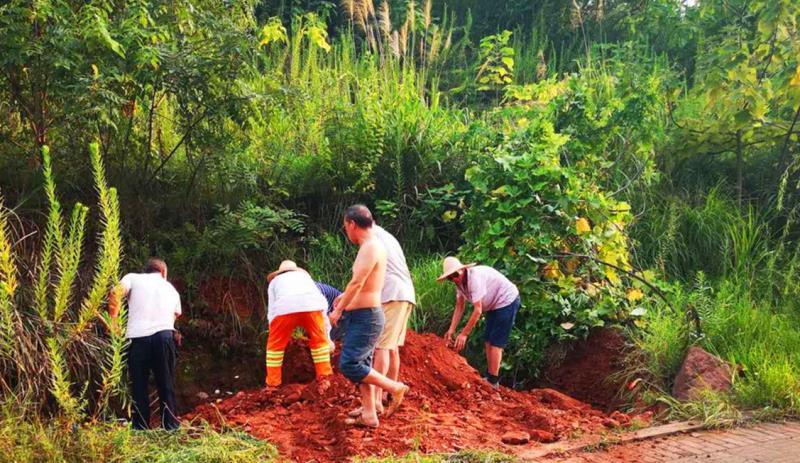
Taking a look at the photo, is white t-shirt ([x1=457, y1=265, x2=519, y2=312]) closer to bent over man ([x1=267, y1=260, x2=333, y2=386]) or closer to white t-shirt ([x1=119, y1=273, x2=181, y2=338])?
bent over man ([x1=267, y1=260, x2=333, y2=386])

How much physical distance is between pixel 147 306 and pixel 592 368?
14.9 feet

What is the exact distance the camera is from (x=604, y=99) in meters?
10.8

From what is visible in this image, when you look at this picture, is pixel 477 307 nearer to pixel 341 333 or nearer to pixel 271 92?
pixel 341 333

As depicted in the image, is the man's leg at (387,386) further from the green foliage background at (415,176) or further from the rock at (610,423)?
the green foliage background at (415,176)

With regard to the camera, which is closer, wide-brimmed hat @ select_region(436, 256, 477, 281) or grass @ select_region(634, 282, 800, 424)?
grass @ select_region(634, 282, 800, 424)

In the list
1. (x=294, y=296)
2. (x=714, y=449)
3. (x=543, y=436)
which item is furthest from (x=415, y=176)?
(x=714, y=449)

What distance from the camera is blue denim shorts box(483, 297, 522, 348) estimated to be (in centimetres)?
770

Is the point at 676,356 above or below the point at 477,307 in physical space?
below

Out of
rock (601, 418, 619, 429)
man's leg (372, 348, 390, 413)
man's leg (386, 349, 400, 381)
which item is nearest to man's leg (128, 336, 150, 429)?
man's leg (372, 348, 390, 413)

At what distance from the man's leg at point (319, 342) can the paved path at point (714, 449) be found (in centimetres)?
258

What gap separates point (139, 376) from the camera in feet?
21.3

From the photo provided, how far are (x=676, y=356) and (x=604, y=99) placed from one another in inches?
184

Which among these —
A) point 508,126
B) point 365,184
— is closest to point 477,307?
point 365,184

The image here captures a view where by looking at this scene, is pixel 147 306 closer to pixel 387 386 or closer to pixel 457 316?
pixel 387 386
